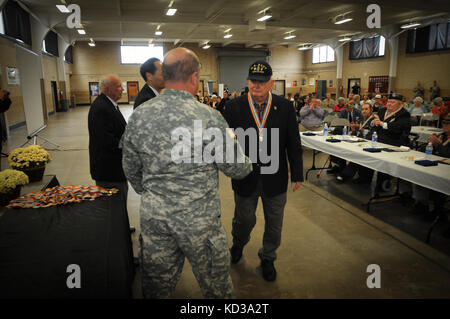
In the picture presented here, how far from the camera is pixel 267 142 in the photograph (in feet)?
8.25

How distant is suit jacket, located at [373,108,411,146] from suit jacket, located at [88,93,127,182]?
13.4 feet

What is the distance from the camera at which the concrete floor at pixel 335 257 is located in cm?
250

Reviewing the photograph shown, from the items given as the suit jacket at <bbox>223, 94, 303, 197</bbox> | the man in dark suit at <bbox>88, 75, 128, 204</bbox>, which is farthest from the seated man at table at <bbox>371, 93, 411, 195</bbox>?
the man in dark suit at <bbox>88, 75, 128, 204</bbox>

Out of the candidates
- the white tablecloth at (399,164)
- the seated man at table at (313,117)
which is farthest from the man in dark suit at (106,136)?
the seated man at table at (313,117)

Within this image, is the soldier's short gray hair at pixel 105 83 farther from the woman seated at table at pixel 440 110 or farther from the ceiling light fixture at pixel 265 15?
the ceiling light fixture at pixel 265 15

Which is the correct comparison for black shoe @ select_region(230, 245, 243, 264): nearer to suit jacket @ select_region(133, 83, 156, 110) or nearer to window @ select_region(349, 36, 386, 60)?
suit jacket @ select_region(133, 83, 156, 110)

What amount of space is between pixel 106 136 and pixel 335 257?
242 cm

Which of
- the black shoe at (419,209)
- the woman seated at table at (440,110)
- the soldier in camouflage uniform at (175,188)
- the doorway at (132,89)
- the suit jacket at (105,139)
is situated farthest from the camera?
the doorway at (132,89)

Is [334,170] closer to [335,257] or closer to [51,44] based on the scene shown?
[335,257]

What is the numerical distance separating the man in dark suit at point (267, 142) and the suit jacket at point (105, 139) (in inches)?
41.7

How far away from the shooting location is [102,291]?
1545 millimetres

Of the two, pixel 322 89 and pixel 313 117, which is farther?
pixel 322 89

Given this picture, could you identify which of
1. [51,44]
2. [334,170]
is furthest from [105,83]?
[51,44]

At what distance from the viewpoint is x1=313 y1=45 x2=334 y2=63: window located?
25.0m
